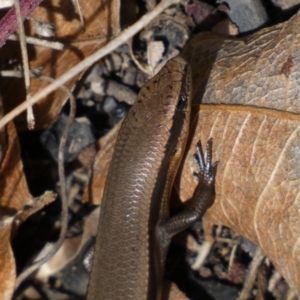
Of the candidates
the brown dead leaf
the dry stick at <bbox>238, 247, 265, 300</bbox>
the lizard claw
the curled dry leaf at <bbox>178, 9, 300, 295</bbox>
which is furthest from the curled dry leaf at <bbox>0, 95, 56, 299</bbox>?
the dry stick at <bbox>238, 247, 265, 300</bbox>

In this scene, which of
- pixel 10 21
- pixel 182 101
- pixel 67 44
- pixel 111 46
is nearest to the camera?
pixel 111 46

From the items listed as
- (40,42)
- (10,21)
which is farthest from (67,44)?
(10,21)

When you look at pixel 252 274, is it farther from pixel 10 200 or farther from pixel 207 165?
pixel 10 200

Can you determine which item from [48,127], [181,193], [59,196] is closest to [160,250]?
[181,193]

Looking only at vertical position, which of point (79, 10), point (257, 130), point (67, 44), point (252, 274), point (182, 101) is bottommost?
point (252, 274)

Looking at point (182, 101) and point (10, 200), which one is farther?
point (10, 200)

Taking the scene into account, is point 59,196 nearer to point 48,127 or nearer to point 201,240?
point 48,127

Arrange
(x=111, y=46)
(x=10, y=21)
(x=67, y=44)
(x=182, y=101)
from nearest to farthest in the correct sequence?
(x=111, y=46) < (x=10, y=21) < (x=182, y=101) < (x=67, y=44)

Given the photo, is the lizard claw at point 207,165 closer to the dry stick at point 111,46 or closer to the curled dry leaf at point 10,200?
the curled dry leaf at point 10,200

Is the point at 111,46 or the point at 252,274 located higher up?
the point at 111,46
